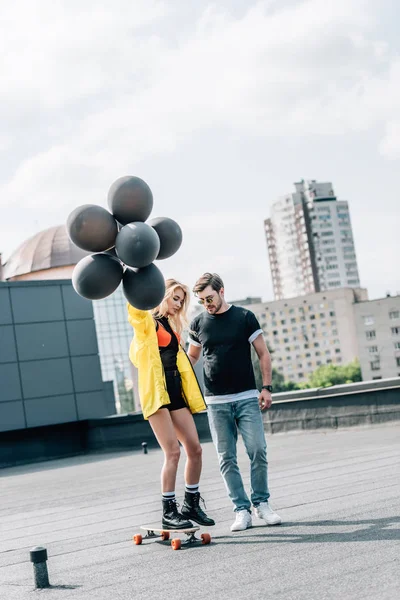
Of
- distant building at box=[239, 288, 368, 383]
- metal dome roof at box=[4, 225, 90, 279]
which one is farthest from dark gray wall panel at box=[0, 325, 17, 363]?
distant building at box=[239, 288, 368, 383]

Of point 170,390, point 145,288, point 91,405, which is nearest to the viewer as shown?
point 145,288

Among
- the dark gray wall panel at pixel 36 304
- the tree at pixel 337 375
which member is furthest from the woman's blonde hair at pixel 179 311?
the tree at pixel 337 375

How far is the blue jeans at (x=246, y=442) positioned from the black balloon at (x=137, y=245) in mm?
1419

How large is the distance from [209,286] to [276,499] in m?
2.58

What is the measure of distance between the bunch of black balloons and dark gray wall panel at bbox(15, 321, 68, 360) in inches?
758

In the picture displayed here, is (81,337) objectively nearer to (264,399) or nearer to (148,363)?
(264,399)

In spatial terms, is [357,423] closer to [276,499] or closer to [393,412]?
[393,412]

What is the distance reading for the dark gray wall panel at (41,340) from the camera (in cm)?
2597

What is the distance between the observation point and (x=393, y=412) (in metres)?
15.9

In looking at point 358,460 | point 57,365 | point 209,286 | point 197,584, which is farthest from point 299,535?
point 57,365

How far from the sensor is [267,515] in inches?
283

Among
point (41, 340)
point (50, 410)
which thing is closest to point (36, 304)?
point (41, 340)

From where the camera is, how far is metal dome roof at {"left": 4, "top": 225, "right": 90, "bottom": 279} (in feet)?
215

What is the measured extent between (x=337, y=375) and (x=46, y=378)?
140606 millimetres
